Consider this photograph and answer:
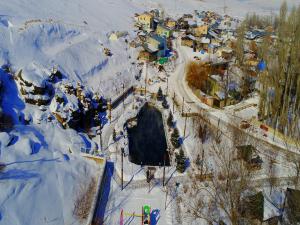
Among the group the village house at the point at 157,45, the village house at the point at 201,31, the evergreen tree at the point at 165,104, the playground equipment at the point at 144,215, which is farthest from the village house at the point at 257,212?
the village house at the point at 201,31

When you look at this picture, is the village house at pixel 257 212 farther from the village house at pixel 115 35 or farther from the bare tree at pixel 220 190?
the village house at pixel 115 35

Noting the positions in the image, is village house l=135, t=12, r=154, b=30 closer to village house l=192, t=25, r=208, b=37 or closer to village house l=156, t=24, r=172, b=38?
village house l=156, t=24, r=172, b=38

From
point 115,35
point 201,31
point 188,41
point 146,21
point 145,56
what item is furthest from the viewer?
point 146,21

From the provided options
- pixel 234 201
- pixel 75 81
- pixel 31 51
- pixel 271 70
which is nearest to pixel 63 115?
pixel 75 81

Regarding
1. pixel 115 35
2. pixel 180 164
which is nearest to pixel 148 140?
pixel 180 164

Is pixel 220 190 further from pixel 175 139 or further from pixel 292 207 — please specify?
pixel 175 139

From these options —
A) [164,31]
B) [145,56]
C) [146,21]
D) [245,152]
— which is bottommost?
[245,152]

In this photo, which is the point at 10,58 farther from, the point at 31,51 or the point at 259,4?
the point at 259,4

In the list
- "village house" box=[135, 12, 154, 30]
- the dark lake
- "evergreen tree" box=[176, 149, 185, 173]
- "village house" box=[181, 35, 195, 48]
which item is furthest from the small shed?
"village house" box=[135, 12, 154, 30]
